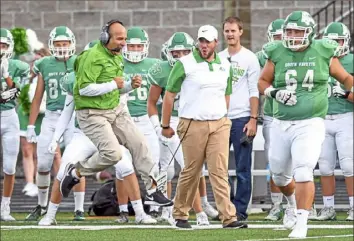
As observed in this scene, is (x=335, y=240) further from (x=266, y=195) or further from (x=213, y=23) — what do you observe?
(x=213, y=23)

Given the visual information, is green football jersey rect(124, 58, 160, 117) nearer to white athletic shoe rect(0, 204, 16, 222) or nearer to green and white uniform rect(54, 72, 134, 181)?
green and white uniform rect(54, 72, 134, 181)

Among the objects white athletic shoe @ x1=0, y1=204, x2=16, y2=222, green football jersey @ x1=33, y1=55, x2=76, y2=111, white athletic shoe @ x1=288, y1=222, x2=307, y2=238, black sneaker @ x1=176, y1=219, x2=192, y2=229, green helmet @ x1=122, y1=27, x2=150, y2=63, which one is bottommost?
white athletic shoe @ x1=0, y1=204, x2=16, y2=222

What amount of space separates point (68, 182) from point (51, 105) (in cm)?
195

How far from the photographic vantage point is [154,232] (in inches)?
552

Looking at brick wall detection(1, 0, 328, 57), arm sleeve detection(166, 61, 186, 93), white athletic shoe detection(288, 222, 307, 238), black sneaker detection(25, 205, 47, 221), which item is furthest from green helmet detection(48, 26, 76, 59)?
brick wall detection(1, 0, 328, 57)

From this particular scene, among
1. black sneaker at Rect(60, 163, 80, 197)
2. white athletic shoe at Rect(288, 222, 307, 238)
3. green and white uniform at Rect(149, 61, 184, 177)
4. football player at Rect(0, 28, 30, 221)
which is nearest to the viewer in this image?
white athletic shoe at Rect(288, 222, 307, 238)

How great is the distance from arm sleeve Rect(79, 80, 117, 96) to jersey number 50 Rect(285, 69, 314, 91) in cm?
162

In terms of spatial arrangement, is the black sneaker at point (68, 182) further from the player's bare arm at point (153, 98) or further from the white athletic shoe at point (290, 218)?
the white athletic shoe at point (290, 218)

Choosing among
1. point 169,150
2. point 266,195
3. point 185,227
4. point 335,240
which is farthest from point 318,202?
point 335,240

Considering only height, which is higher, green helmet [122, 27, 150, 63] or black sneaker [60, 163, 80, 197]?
green helmet [122, 27, 150, 63]

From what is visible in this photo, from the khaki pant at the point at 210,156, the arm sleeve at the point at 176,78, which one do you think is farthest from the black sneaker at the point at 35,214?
the arm sleeve at the point at 176,78

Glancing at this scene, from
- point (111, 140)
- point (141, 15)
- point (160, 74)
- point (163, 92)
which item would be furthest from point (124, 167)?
point (141, 15)

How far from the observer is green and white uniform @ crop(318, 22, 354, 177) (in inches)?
625

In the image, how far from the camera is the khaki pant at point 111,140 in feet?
46.4
